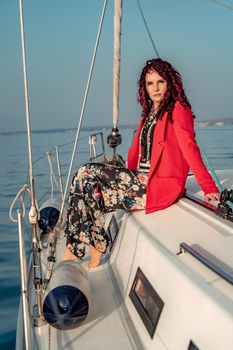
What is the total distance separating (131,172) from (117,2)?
181 cm

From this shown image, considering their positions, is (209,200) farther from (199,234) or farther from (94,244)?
(94,244)

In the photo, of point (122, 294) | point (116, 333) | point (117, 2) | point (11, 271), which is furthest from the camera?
point (11, 271)

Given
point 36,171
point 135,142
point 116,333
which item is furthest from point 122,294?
point 36,171

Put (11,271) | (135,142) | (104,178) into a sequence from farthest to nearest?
(11,271), (135,142), (104,178)

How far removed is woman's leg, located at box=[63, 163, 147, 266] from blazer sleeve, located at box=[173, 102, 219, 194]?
15.3 inches

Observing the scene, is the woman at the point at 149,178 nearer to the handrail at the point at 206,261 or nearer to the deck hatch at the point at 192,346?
the handrail at the point at 206,261

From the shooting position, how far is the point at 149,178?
9.87ft

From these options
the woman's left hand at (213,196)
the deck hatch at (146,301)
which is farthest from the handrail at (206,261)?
the woman's left hand at (213,196)

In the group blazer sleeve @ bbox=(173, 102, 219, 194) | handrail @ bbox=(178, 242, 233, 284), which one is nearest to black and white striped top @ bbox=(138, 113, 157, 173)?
blazer sleeve @ bbox=(173, 102, 219, 194)

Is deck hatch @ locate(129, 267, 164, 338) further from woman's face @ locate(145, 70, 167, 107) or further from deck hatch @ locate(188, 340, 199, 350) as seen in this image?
woman's face @ locate(145, 70, 167, 107)

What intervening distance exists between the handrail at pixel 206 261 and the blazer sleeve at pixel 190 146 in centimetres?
66

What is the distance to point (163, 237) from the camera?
2.60m

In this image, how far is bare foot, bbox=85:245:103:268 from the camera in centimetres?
324

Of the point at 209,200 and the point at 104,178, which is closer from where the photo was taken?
the point at 209,200
